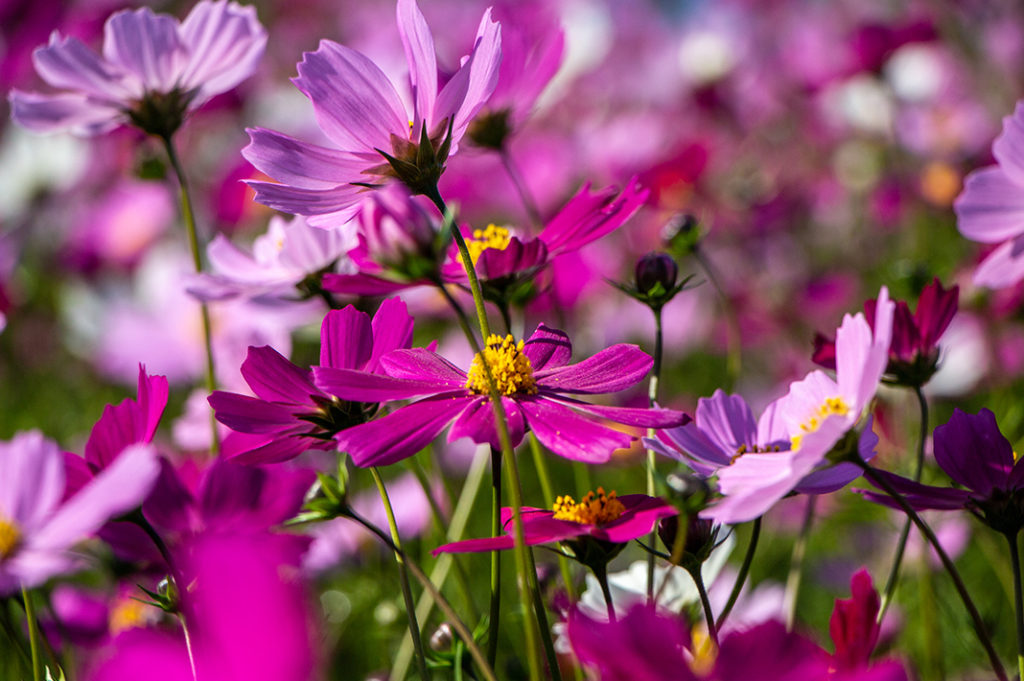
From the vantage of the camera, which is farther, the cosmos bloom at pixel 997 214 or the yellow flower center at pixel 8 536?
the cosmos bloom at pixel 997 214

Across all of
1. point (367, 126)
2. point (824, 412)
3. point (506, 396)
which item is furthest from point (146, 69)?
point (824, 412)

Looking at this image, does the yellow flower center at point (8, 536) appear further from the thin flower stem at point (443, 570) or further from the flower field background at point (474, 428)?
the thin flower stem at point (443, 570)

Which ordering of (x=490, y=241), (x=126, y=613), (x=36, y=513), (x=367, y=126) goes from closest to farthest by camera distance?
(x=36, y=513) < (x=367, y=126) < (x=490, y=241) < (x=126, y=613)

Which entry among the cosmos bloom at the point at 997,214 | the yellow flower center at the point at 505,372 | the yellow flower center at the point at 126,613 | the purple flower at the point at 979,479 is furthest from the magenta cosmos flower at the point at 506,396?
the yellow flower center at the point at 126,613

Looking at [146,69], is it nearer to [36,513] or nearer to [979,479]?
[36,513]

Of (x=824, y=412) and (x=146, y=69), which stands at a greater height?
(x=146, y=69)

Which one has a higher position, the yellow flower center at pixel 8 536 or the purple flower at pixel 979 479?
the yellow flower center at pixel 8 536

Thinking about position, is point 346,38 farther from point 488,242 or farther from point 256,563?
point 256,563
